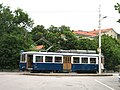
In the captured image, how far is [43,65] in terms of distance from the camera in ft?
153

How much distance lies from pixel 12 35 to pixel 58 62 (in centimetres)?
1434

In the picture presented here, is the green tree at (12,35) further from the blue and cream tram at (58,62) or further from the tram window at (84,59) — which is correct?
the tram window at (84,59)

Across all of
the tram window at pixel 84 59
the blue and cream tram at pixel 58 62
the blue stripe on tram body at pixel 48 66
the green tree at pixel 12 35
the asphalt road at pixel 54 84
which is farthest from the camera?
the green tree at pixel 12 35

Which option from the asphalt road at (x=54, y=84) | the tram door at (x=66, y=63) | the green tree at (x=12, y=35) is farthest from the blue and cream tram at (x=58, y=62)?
the asphalt road at (x=54, y=84)

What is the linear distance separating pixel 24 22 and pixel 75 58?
21.5 meters

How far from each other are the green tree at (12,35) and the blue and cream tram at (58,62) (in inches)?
363

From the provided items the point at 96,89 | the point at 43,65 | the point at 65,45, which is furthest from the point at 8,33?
the point at 96,89

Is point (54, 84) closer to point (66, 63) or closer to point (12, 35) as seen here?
point (66, 63)

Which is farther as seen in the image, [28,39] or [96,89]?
[28,39]

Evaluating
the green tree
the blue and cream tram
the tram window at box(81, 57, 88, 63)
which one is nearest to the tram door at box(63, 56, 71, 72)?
the blue and cream tram

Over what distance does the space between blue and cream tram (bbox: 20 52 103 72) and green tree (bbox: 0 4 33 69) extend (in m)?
9.22

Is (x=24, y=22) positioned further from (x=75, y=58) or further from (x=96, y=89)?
(x=96, y=89)

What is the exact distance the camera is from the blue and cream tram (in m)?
46.5

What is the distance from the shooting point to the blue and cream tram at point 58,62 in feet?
152
